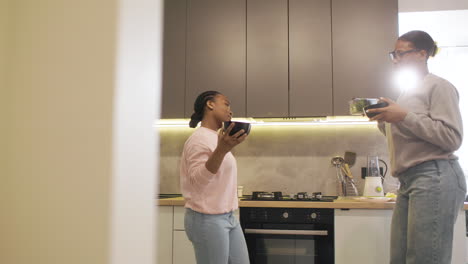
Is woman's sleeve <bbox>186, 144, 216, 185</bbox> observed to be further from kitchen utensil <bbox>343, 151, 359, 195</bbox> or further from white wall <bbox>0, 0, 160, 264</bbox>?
kitchen utensil <bbox>343, 151, 359, 195</bbox>

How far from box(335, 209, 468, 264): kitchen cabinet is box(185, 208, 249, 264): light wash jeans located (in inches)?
36.5

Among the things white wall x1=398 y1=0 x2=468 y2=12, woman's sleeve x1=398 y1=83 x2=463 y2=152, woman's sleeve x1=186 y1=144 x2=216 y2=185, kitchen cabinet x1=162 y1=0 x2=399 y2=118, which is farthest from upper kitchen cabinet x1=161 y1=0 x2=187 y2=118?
woman's sleeve x1=398 y1=83 x2=463 y2=152

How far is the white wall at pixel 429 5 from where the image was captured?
2.84m

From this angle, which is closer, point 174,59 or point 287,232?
point 287,232

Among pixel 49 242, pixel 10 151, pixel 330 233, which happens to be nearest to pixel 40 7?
pixel 10 151

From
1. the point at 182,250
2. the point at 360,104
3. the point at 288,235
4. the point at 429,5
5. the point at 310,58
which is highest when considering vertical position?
the point at 429,5

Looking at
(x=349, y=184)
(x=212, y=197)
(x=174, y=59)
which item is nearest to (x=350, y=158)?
(x=349, y=184)

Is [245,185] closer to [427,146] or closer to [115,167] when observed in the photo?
[427,146]

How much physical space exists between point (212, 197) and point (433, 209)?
90 centimetres

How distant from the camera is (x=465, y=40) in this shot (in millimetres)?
3273

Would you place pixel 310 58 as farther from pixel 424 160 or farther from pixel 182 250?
pixel 182 250

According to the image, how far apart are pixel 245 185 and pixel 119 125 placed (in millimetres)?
2748

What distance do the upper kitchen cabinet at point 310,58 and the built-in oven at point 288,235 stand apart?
28.3 inches

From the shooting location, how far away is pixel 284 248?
263 centimetres
